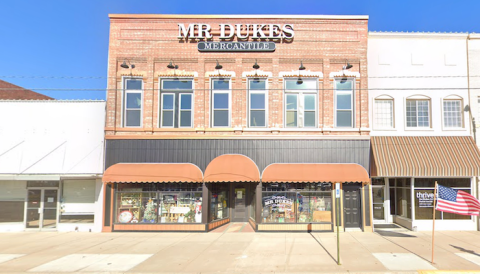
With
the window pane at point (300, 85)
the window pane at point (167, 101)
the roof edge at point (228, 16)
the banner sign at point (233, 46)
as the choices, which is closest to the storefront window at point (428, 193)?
the window pane at point (300, 85)

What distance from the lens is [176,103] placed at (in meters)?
15.4

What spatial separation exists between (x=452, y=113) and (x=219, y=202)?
1154cm

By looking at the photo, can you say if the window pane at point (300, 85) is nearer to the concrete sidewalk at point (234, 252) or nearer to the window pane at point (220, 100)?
the window pane at point (220, 100)

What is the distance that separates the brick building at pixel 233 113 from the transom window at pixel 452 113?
3755 millimetres

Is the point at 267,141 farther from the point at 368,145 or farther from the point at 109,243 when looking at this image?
the point at 109,243

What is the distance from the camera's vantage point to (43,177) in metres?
14.0

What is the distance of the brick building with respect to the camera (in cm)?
1452

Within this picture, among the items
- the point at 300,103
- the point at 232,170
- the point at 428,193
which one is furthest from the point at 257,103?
the point at 428,193

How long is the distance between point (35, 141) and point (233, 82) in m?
9.23

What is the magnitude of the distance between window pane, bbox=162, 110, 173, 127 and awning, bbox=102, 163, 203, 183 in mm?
2048

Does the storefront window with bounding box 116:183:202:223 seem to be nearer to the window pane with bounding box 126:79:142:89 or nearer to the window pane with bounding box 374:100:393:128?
the window pane with bounding box 126:79:142:89

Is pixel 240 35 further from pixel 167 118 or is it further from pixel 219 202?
pixel 219 202

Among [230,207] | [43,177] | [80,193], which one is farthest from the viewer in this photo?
[230,207]

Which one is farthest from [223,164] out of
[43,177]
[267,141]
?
[43,177]
